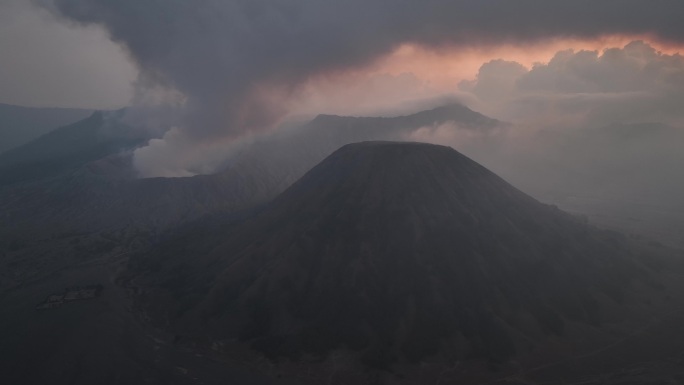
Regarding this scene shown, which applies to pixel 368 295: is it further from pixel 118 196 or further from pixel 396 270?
pixel 118 196

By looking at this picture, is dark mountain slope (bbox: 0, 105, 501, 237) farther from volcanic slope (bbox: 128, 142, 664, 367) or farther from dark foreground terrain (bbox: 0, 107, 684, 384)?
volcanic slope (bbox: 128, 142, 664, 367)

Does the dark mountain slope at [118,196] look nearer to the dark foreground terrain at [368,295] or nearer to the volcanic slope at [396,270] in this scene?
the dark foreground terrain at [368,295]

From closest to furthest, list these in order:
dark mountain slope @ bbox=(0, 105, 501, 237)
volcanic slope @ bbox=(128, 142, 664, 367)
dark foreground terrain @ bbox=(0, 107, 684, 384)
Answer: dark foreground terrain @ bbox=(0, 107, 684, 384), volcanic slope @ bbox=(128, 142, 664, 367), dark mountain slope @ bbox=(0, 105, 501, 237)

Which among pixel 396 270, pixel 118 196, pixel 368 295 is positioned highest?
pixel 118 196

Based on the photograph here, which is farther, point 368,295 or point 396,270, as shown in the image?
point 396,270

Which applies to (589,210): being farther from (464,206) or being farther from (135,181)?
(135,181)

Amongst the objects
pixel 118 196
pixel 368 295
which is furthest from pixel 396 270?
pixel 118 196

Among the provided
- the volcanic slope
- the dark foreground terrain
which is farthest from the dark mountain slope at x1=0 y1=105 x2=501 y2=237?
the volcanic slope

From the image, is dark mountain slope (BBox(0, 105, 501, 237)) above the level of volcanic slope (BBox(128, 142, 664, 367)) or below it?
above

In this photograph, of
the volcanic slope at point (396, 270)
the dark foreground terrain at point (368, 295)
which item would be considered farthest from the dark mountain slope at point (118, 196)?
the volcanic slope at point (396, 270)

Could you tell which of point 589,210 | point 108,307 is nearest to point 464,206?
point 108,307
